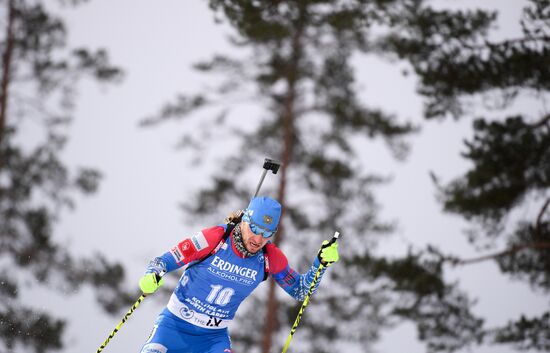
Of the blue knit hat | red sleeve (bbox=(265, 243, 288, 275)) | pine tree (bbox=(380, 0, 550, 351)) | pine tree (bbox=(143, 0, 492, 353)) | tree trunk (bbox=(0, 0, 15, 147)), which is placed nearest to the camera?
the blue knit hat

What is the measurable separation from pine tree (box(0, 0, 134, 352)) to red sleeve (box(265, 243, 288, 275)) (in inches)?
337

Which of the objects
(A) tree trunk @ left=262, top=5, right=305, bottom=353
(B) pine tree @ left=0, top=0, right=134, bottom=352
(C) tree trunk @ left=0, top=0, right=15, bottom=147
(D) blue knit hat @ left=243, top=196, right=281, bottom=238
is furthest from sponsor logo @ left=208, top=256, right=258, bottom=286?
(C) tree trunk @ left=0, top=0, right=15, bottom=147

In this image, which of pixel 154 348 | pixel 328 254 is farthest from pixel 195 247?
pixel 328 254

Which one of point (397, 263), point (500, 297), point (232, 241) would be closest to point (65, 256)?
point (397, 263)

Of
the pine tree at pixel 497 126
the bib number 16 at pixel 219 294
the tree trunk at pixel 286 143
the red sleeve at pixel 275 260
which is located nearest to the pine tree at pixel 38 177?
the tree trunk at pixel 286 143

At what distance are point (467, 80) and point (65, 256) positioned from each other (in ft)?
31.4

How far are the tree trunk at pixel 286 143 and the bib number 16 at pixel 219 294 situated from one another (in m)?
6.86

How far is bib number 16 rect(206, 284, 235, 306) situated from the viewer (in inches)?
308

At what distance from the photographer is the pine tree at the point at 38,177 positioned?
Answer: 1527 centimetres

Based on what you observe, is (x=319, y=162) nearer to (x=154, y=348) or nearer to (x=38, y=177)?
(x=38, y=177)

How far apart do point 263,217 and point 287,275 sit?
0.94 metres

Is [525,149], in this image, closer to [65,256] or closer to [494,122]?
[494,122]

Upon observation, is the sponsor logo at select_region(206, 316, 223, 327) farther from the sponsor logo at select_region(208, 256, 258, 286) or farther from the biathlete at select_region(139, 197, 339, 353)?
the sponsor logo at select_region(208, 256, 258, 286)

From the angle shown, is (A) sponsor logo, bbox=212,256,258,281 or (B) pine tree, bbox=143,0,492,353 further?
(B) pine tree, bbox=143,0,492,353
